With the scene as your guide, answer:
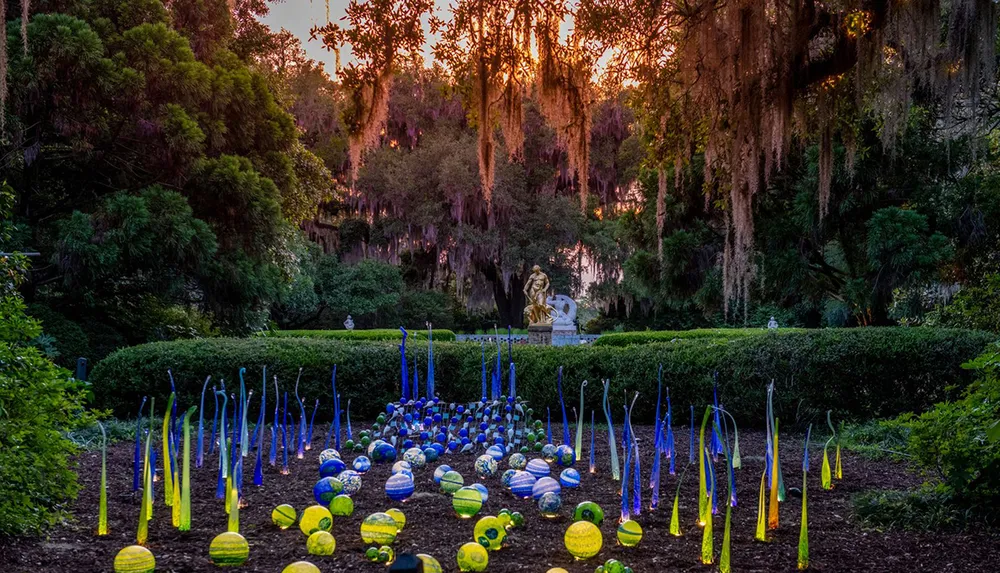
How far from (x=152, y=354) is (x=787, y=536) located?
7347 mm

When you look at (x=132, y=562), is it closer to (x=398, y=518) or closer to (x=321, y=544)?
(x=321, y=544)

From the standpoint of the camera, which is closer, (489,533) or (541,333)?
(489,533)

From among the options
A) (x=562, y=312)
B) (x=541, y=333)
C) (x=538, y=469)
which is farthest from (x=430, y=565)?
(x=562, y=312)

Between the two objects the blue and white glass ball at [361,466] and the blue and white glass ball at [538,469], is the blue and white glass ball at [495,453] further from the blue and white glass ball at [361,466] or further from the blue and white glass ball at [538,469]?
the blue and white glass ball at [361,466]

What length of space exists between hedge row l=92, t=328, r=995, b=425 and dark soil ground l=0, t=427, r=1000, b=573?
2.10 meters

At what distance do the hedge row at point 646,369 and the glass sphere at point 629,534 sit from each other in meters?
4.02

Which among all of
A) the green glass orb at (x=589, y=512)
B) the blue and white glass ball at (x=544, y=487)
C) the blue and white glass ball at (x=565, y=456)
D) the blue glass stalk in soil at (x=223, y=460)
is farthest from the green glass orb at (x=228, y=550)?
the blue and white glass ball at (x=565, y=456)

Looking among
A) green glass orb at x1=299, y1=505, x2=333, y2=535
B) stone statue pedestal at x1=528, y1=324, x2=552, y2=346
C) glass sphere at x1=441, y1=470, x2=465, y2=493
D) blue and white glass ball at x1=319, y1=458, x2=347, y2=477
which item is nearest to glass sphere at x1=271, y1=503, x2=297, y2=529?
green glass orb at x1=299, y1=505, x2=333, y2=535

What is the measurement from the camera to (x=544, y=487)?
477 centimetres

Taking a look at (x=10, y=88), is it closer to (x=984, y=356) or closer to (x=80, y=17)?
(x=80, y=17)

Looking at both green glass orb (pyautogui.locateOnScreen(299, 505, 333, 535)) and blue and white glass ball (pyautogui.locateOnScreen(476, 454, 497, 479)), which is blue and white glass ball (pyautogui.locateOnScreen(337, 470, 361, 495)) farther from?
blue and white glass ball (pyautogui.locateOnScreen(476, 454, 497, 479))

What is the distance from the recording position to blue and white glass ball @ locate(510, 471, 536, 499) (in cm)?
491

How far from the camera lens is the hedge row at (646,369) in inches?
298

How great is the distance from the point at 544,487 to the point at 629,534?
3.34 ft
